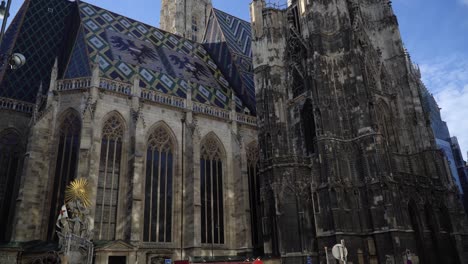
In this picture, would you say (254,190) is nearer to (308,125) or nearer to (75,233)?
(308,125)

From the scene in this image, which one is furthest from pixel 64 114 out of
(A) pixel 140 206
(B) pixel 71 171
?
(A) pixel 140 206

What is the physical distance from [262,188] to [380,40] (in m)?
10.7

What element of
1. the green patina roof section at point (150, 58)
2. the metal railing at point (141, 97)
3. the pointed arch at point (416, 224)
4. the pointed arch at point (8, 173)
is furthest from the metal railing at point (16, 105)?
the pointed arch at point (416, 224)

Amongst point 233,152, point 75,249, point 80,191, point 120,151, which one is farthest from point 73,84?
point 233,152

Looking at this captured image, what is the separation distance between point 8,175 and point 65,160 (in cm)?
295

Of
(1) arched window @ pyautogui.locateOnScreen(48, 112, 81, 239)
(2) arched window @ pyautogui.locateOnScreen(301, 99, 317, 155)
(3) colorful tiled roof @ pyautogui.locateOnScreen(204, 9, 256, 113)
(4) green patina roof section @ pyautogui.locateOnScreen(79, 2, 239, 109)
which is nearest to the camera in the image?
(1) arched window @ pyautogui.locateOnScreen(48, 112, 81, 239)

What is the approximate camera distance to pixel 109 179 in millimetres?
19250

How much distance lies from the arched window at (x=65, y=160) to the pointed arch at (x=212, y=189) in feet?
21.6

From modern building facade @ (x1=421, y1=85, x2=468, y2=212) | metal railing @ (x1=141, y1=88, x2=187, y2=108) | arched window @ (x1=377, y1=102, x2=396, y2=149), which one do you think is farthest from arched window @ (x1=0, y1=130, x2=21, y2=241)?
modern building facade @ (x1=421, y1=85, x2=468, y2=212)

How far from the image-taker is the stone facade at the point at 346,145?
16453 millimetres

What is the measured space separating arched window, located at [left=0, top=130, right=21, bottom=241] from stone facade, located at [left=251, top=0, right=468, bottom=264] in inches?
464

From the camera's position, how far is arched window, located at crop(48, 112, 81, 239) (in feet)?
59.8

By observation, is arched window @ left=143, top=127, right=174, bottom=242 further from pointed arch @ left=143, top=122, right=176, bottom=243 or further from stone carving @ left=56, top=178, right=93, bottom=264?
stone carving @ left=56, top=178, right=93, bottom=264

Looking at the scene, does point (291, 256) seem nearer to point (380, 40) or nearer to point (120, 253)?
point (120, 253)
